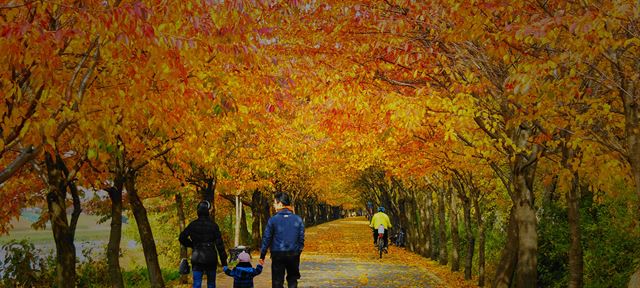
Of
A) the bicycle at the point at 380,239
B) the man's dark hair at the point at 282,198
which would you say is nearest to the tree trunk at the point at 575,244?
the man's dark hair at the point at 282,198

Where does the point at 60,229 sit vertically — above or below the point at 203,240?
above

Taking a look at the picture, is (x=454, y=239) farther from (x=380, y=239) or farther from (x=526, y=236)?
(x=526, y=236)

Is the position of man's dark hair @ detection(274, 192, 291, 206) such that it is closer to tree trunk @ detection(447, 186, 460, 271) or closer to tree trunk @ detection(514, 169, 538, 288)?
tree trunk @ detection(514, 169, 538, 288)

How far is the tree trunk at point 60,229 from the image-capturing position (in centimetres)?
1420

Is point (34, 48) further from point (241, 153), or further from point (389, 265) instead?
point (389, 265)

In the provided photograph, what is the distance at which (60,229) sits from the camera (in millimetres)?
14477

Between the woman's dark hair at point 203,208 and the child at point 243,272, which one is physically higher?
the woman's dark hair at point 203,208

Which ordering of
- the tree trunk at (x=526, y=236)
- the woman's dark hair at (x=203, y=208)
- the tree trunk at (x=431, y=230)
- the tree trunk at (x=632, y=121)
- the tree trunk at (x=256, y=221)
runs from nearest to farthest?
1. the tree trunk at (x=632, y=121)
2. the woman's dark hair at (x=203, y=208)
3. the tree trunk at (x=526, y=236)
4. the tree trunk at (x=431, y=230)
5. the tree trunk at (x=256, y=221)

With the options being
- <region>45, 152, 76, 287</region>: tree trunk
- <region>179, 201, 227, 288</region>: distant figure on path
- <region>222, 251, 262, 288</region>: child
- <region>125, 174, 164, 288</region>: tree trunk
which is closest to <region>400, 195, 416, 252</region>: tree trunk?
<region>125, 174, 164, 288</region>: tree trunk

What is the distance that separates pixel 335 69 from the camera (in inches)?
572

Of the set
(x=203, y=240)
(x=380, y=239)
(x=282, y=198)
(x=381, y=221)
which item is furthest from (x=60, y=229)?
(x=380, y=239)

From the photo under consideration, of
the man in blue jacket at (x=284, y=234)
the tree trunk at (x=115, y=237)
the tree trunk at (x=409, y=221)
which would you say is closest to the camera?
the man in blue jacket at (x=284, y=234)

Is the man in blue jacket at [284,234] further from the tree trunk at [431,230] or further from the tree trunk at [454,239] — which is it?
the tree trunk at [431,230]

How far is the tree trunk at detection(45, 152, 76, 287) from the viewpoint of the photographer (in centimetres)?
1420
